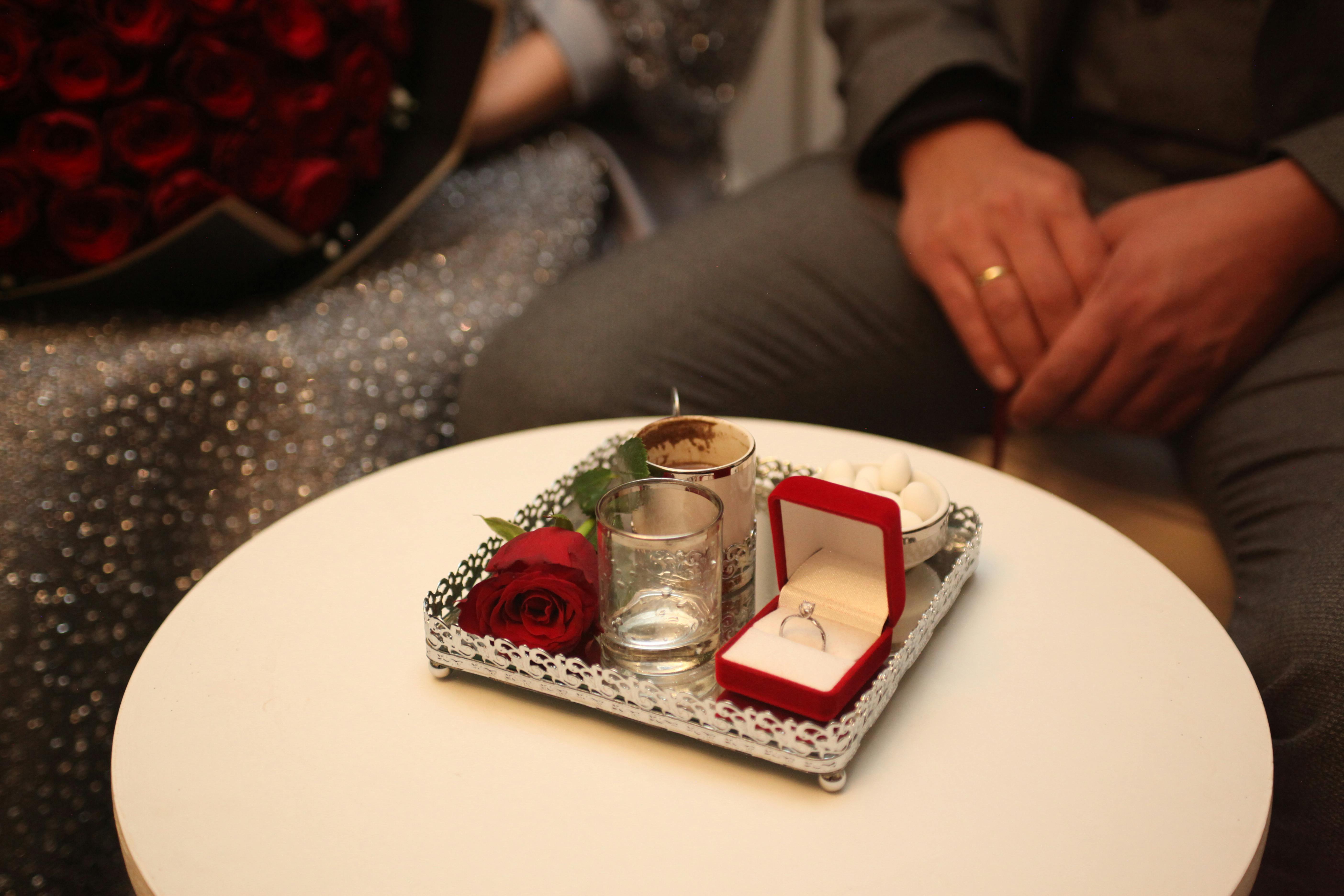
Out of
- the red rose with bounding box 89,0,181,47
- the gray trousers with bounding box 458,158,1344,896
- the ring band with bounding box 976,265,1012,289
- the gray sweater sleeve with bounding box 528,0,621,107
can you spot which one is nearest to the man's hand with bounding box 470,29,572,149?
the gray sweater sleeve with bounding box 528,0,621,107

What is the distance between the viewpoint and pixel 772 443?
84 centimetres

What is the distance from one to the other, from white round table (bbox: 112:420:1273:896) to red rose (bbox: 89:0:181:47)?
1.73ft

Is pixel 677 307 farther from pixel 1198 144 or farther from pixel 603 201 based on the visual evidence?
pixel 1198 144

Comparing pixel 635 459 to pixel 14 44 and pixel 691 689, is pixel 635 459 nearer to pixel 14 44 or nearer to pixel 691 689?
pixel 691 689

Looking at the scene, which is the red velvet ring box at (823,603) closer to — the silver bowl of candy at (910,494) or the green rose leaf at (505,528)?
the silver bowl of candy at (910,494)

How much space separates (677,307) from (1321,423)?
576mm

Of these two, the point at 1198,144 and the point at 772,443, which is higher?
the point at 1198,144

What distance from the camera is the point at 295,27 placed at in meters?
0.97

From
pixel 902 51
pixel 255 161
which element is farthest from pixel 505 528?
pixel 902 51

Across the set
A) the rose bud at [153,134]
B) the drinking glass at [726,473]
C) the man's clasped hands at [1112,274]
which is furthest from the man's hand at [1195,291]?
the rose bud at [153,134]

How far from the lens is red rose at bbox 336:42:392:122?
1032 millimetres

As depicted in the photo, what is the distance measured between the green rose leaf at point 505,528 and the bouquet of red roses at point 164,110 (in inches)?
22.4

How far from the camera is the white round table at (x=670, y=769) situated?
46 centimetres

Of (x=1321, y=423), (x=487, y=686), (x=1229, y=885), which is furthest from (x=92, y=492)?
(x=1321, y=423)
